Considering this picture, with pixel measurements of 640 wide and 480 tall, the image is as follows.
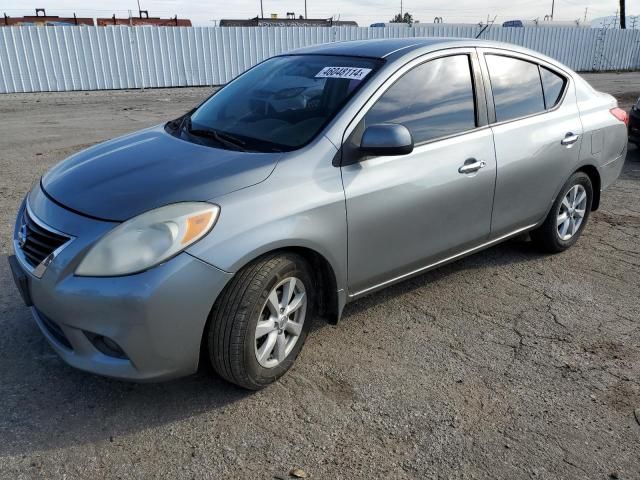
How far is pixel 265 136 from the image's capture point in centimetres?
318

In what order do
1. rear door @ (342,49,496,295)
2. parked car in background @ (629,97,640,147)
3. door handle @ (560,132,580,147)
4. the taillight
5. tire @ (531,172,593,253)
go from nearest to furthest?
rear door @ (342,49,496,295), door handle @ (560,132,580,147), tire @ (531,172,593,253), the taillight, parked car in background @ (629,97,640,147)

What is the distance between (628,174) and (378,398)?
6.28 meters

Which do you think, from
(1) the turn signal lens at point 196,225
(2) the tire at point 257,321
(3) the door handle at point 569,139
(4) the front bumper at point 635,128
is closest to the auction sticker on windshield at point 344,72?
(2) the tire at point 257,321

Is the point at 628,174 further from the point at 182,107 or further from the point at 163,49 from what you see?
the point at 163,49

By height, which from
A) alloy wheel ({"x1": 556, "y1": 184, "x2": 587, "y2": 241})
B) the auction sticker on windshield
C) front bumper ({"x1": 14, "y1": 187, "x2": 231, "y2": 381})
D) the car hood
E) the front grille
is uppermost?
the auction sticker on windshield

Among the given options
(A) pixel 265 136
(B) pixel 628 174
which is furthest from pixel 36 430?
(B) pixel 628 174

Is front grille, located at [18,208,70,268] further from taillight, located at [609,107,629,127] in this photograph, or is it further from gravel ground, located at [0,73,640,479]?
taillight, located at [609,107,629,127]

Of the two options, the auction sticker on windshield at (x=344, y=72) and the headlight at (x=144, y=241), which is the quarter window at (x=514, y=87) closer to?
the auction sticker on windshield at (x=344, y=72)

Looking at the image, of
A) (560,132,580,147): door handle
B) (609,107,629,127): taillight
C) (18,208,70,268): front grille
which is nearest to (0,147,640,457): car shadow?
(18,208,70,268): front grille

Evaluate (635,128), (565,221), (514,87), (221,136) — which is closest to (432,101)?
(514,87)

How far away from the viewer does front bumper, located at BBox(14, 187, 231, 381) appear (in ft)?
7.70

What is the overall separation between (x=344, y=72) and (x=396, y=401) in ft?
6.33

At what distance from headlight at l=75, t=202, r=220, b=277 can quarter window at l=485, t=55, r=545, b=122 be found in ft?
7.80

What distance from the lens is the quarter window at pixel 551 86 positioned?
429 centimetres
